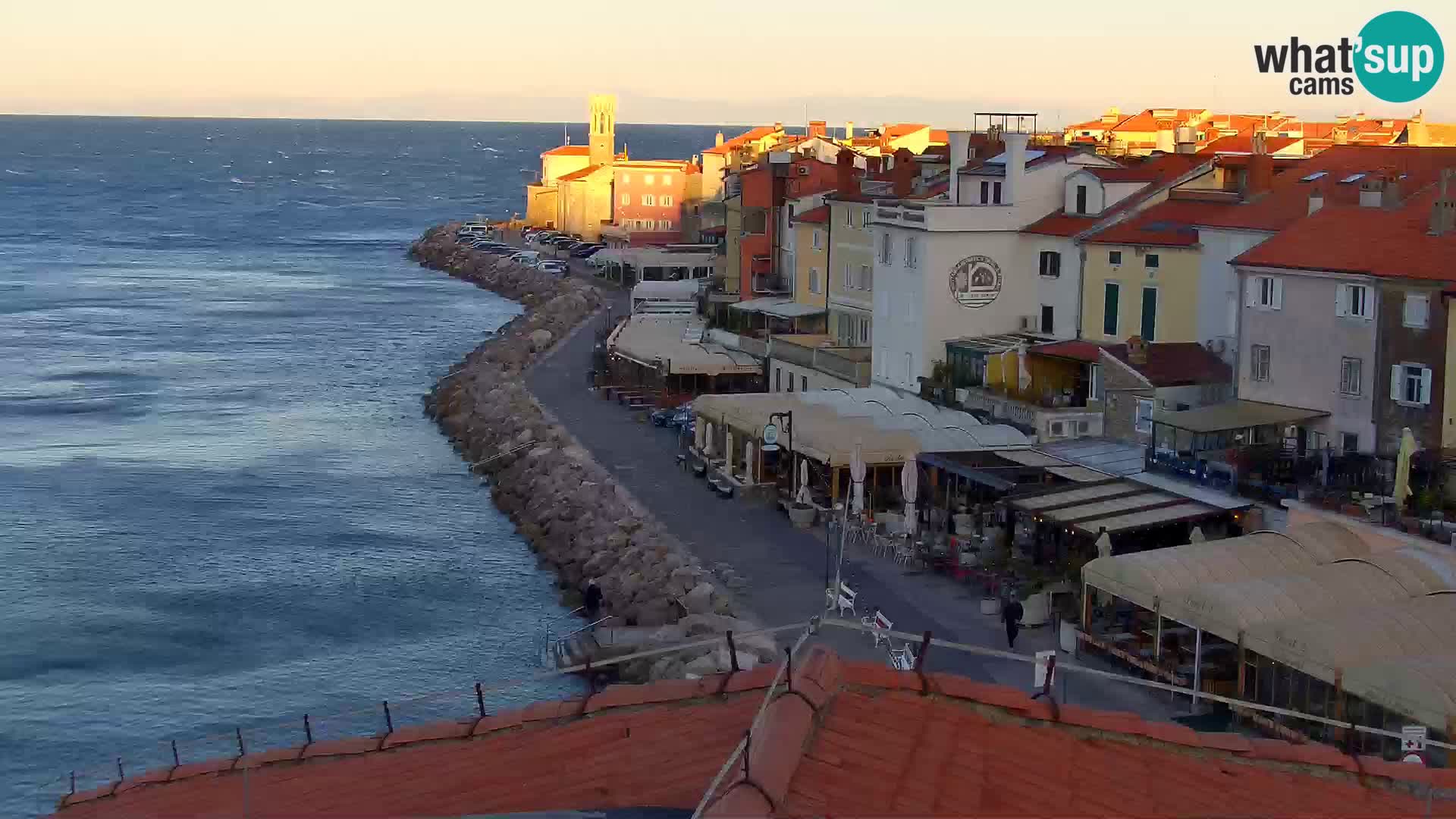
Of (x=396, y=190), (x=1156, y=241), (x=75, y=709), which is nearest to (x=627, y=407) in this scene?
(x=1156, y=241)

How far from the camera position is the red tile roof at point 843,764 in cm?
756

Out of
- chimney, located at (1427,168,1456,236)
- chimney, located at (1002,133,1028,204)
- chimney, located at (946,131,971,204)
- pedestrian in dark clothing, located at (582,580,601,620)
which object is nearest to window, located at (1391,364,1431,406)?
chimney, located at (1427,168,1456,236)

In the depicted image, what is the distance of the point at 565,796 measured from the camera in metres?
7.81

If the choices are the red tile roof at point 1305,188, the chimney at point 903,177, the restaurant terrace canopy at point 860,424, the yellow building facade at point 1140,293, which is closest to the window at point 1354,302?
the red tile roof at point 1305,188

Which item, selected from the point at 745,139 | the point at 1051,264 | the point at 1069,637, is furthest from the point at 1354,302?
the point at 745,139

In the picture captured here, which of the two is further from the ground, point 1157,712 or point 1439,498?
point 1439,498

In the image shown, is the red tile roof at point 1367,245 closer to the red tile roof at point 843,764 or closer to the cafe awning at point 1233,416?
the cafe awning at point 1233,416

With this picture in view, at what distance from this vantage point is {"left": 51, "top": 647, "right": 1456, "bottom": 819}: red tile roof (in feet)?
24.8

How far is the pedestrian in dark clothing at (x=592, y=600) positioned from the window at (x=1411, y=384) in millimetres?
11440

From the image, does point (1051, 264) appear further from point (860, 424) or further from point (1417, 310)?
point (1417, 310)

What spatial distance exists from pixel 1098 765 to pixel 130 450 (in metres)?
37.0

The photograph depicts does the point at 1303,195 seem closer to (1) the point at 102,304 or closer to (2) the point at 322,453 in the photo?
(2) the point at 322,453

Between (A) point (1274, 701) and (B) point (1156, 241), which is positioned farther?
(B) point (1156, 241)

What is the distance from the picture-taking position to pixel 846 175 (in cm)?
4591
